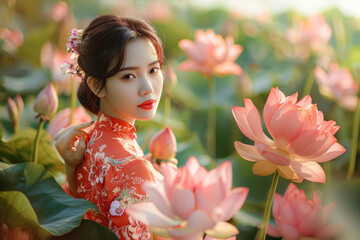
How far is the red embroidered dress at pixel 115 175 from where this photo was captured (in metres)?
0.58

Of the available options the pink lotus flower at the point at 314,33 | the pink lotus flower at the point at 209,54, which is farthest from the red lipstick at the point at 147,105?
the pink lotus flower at the point at 314,33

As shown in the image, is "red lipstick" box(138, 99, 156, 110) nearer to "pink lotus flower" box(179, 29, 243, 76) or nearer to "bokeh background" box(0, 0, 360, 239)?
"bokeh background" box(0, 0, 360, 239)

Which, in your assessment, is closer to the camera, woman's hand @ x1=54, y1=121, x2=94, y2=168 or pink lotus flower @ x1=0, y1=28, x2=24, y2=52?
woman's hand @ x1=54, y1=121, x2=94, y2=168

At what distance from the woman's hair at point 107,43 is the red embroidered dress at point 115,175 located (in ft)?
0.23

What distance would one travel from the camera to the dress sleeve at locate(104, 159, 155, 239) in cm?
57

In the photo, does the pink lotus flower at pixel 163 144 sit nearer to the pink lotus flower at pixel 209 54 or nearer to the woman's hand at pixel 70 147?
the woman's hand at pixel 70 147

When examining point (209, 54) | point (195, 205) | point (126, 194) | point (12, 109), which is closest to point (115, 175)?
point (126, 194)

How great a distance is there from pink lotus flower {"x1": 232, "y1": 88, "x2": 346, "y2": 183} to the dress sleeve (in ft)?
0.43

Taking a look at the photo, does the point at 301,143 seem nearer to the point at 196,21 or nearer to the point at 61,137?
the point at 61,137

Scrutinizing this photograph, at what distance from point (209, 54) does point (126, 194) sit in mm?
582

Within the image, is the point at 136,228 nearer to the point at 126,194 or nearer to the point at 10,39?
the point at 126,194

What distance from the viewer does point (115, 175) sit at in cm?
59

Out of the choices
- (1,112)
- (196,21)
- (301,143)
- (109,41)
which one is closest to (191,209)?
(301,143)

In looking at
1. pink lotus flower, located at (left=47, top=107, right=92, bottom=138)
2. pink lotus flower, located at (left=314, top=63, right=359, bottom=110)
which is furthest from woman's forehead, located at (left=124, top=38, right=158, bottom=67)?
pink lotus flower, located at (left=314, top=63, right=359, bottom=110)
